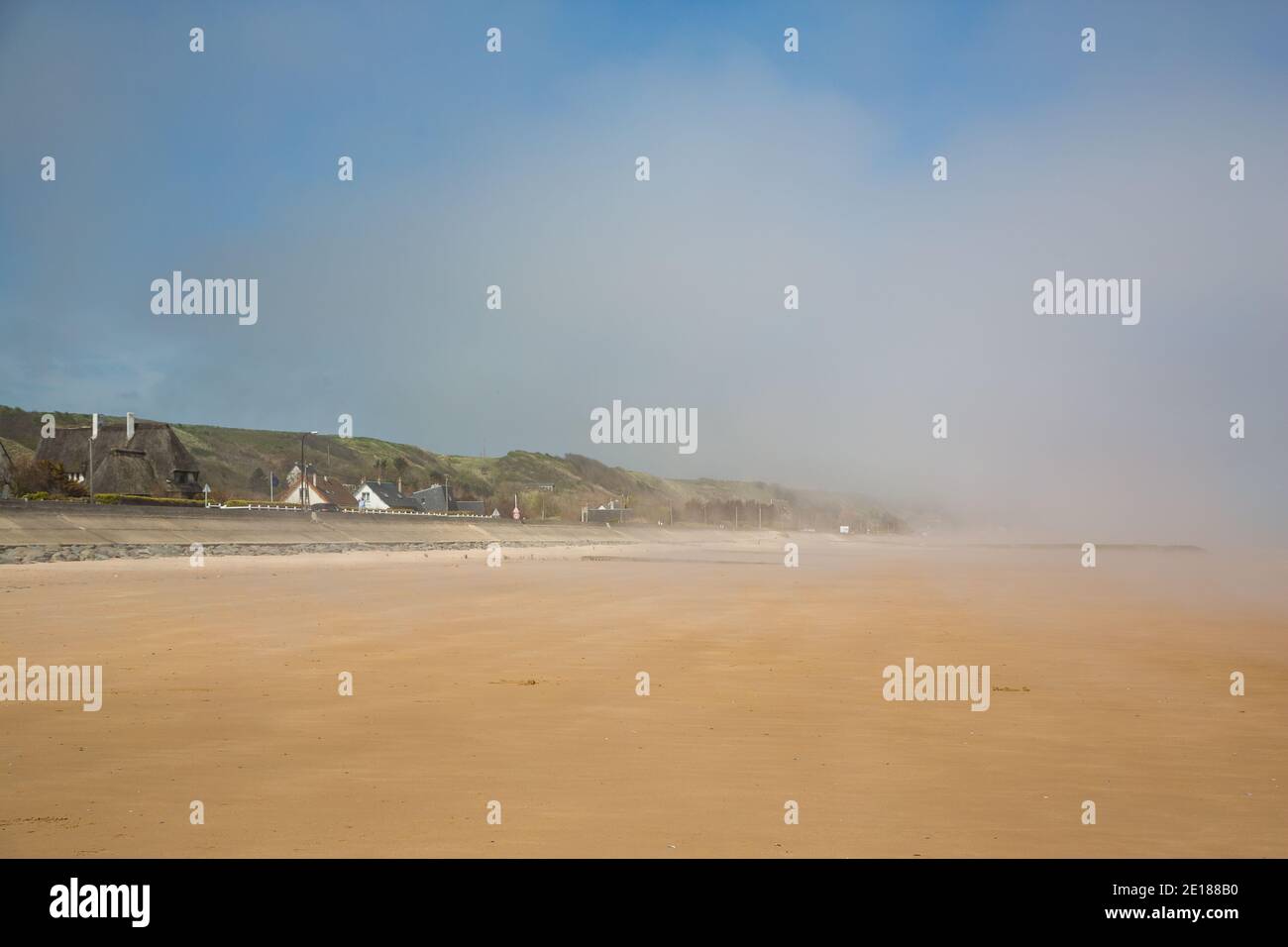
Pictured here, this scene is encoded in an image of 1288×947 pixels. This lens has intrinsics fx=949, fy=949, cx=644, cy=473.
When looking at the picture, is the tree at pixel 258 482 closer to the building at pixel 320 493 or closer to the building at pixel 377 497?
the building at pixel 320 493

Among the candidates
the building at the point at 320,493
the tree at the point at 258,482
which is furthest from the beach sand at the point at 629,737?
the tree at the point at 258,482

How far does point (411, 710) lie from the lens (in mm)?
10914

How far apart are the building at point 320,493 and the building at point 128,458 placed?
45.1 feet

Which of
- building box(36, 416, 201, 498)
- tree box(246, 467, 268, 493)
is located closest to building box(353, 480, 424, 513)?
building box(36, 416, 201, 498)

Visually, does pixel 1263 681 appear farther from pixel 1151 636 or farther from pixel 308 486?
pixel 308 486

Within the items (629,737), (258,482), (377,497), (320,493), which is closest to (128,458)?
(320,493)

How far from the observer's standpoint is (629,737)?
9664 mm

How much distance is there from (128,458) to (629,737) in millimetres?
96488

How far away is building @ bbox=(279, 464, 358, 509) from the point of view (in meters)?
116

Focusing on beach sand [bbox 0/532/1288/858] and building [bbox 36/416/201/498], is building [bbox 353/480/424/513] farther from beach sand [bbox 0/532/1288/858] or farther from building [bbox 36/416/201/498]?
beach sand [bbox 0/532/1288/858]

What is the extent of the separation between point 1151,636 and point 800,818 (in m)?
14.5

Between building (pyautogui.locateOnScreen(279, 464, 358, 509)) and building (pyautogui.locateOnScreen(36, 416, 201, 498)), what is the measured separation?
1374 centimetres

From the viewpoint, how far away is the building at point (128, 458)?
91.6 m
